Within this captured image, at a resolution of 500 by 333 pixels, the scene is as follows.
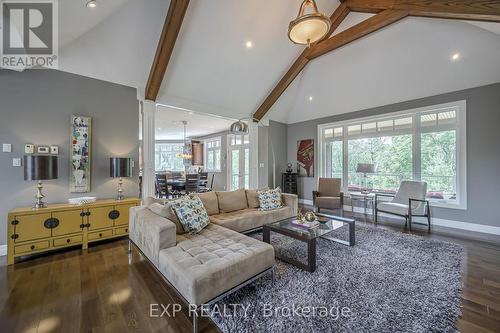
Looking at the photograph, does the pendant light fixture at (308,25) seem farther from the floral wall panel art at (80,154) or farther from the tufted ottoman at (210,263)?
the floral wall panel art at (80,154)

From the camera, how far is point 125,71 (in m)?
3.76

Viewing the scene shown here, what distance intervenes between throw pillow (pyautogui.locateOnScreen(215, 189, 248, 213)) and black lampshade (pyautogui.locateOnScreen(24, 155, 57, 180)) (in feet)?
7.91

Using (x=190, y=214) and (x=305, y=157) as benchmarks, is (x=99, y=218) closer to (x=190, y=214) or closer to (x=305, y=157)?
(x=190, y=214)

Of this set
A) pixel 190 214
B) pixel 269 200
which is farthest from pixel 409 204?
pixel 190 214

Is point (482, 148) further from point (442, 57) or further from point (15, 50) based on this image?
point (15, 50)

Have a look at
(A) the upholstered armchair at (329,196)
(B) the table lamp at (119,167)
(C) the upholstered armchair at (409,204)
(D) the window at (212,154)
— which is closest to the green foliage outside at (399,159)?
(C) the upholstered armchair at (409,204)

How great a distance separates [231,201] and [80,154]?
2.67 metres

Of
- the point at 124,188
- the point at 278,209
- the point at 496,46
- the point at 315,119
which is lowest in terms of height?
the point at 278,209

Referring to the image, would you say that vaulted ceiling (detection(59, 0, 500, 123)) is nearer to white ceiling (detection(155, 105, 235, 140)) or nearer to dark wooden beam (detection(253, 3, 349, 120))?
dark wooden beam (detection(253, 3, 349, 120))

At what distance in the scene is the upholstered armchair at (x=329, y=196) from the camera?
187 inches

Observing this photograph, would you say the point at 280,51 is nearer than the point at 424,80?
No

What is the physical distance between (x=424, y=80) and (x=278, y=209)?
406 centimetres

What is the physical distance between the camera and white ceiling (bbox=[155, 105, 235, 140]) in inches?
247

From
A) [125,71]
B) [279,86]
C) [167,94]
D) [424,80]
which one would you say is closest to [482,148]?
[424,80]
